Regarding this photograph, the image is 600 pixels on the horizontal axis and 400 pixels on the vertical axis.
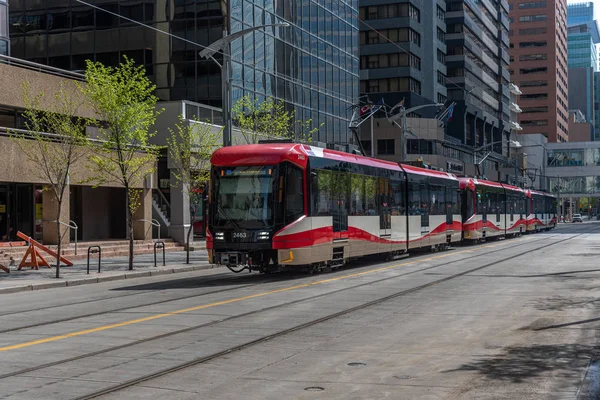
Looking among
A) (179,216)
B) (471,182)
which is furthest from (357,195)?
(471,182)

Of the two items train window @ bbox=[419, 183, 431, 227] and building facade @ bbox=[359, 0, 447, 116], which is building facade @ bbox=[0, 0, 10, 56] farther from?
building facade @ bbox=[359, 0, 447, 116]

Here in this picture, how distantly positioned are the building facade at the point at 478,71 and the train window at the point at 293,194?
82.5 m

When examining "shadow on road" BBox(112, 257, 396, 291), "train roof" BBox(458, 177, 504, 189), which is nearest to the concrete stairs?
"shadow on road" BBox(112, 257, 396, 291)

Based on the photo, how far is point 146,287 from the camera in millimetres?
21188

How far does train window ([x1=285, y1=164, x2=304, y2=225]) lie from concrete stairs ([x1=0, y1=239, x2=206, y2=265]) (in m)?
12.1

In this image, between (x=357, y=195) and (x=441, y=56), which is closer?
(x=357, y=195)

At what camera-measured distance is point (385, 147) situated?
94.4 m

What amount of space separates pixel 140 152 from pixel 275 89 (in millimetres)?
15769

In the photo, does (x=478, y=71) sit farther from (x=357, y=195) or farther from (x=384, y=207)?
(x=357, y=195)

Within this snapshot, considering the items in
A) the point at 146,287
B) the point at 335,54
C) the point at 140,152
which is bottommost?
the point at 146,287

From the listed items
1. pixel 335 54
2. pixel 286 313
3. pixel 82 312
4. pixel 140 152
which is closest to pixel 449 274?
pixel 286 313

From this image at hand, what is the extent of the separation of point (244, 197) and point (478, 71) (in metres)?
105

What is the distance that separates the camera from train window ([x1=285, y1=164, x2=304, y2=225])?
21.7 metres

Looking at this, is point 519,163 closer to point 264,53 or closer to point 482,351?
point 264,53
